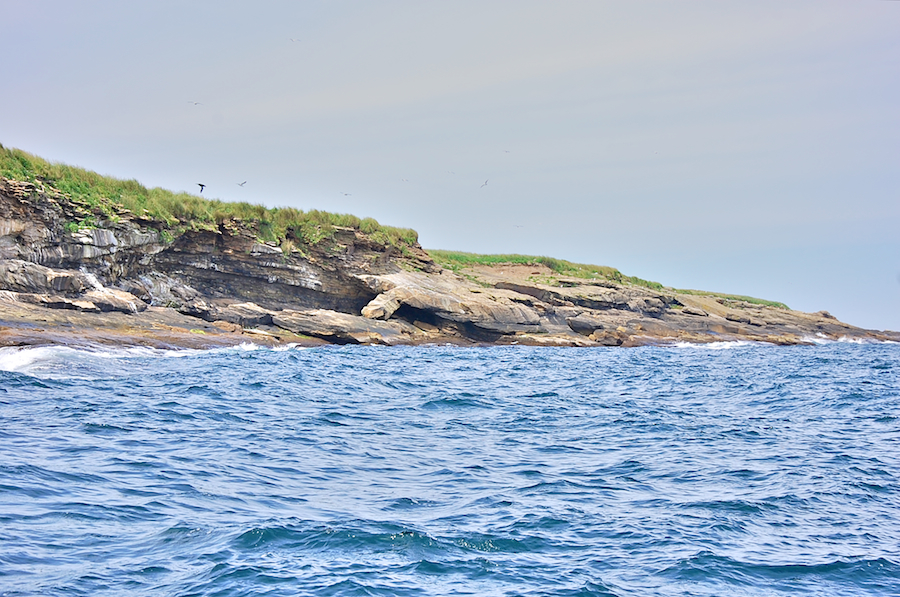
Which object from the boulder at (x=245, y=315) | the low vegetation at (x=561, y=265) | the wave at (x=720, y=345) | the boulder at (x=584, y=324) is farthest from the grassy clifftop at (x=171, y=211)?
the wave at (x=720, y=345)

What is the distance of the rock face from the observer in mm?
31750

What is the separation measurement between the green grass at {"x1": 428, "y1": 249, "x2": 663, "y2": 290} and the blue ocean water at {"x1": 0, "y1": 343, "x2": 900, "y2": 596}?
48.2m

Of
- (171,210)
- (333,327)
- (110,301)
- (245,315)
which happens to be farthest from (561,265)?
(110,301)

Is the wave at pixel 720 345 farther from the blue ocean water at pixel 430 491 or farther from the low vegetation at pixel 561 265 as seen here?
the blue ocean water at pixel 430 491

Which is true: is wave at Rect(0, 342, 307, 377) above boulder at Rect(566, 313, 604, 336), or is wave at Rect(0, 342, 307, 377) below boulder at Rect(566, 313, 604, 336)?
below

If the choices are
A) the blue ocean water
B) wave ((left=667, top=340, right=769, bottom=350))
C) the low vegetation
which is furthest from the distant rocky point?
the blue ocean water

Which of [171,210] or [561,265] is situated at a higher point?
[561,265]

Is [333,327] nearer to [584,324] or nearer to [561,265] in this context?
[584,324]

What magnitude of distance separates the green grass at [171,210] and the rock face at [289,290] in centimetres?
61

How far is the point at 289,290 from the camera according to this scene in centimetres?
4291

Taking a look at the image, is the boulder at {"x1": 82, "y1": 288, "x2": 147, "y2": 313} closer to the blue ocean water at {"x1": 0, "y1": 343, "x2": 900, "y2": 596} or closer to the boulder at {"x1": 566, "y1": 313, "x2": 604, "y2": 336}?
the blue ocean water at {"x1": 0, "y1": 343, "x2": 900, "y2": 596}

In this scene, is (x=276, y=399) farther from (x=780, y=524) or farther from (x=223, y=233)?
(x=223, y=233)

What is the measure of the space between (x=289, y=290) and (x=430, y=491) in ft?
115

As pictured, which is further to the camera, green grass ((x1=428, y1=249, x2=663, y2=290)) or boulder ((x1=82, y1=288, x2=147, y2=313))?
green grass ((x1=428, y1=249, x2=663, y2=290))
